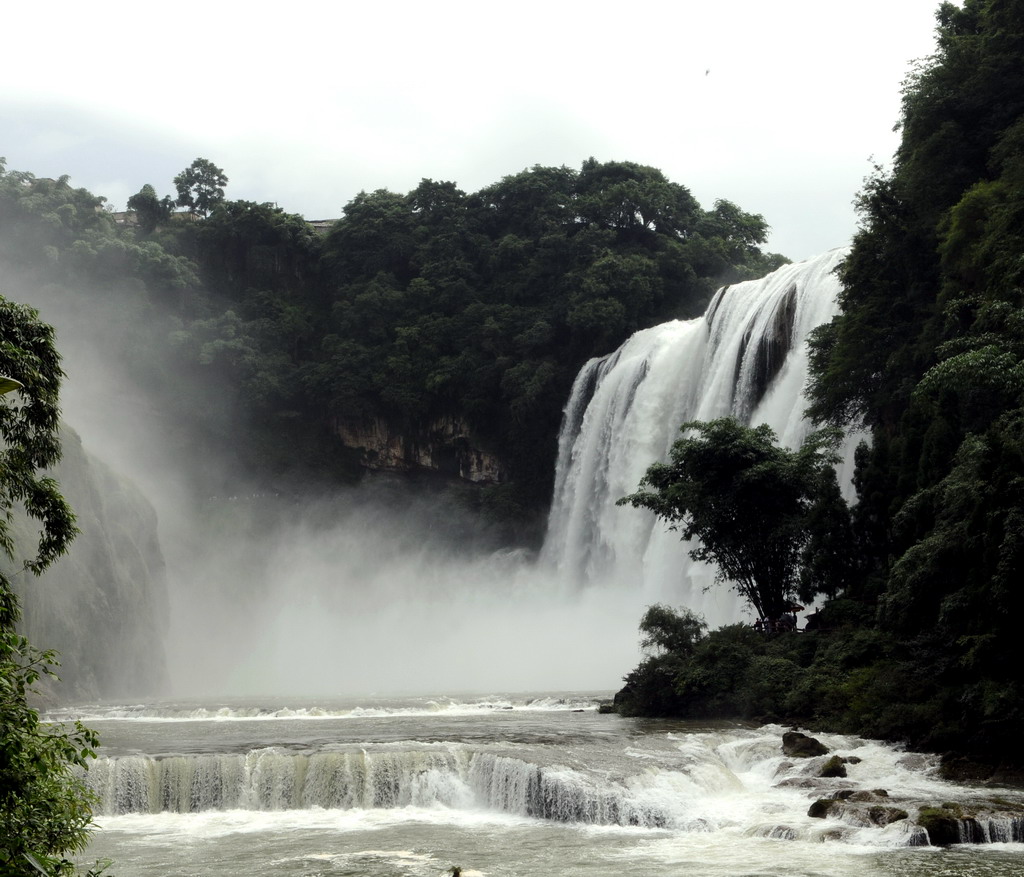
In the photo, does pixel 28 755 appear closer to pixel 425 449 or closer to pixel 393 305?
pixel 425 449

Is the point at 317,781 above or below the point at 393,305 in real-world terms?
below

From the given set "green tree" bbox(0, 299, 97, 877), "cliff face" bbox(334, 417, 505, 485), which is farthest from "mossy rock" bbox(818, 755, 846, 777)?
"cliff face" bbox(334, 417, 505, 485)

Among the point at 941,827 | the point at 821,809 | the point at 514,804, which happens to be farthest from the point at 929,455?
the point at 514,804

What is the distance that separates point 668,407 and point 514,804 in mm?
26494

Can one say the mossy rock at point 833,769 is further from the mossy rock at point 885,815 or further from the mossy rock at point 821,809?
the mossy rock at point 885,815

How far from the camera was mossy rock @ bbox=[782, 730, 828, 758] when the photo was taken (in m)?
19.4

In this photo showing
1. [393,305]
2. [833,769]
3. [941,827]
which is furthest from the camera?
[393,305]

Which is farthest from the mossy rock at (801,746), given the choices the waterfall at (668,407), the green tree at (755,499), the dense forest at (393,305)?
the dense forest at (393,305)

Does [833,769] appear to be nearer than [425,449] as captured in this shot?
Yes

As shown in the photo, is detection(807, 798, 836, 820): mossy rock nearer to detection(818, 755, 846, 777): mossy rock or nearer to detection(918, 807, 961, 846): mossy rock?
detection(918, 807, 961, 846): mossy rock

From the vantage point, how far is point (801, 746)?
64.2 feet

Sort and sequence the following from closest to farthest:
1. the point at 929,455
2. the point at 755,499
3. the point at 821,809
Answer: the point at 821,809, the point at 929,455, the point at 755,499

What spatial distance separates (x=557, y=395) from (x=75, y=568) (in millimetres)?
24706

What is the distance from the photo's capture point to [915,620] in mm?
21562
